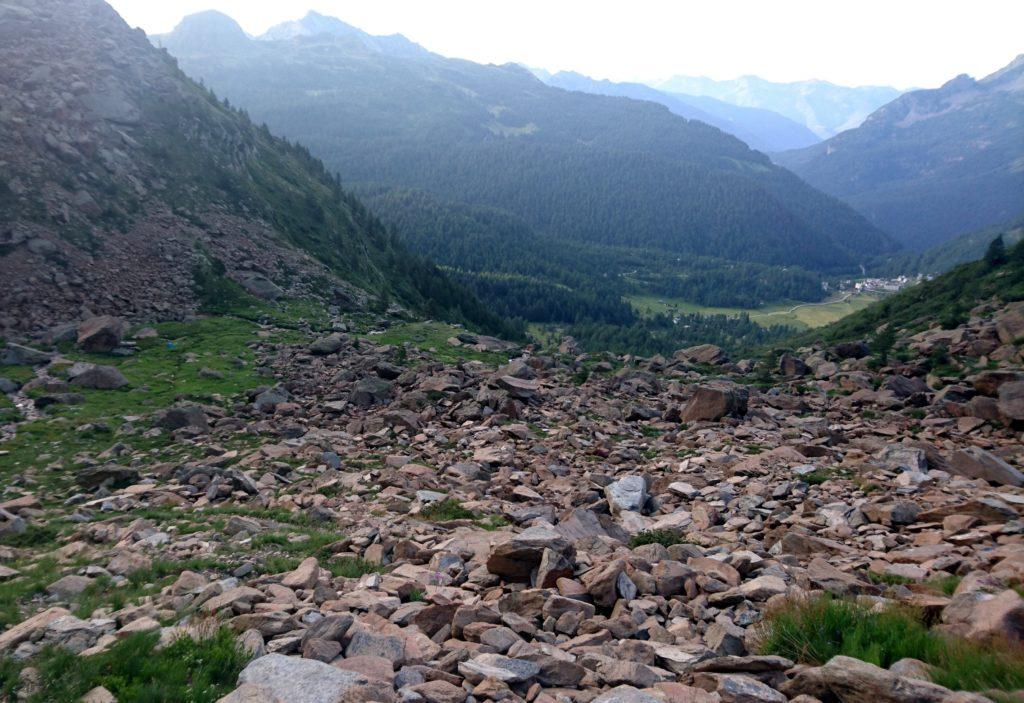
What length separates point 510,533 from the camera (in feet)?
37.1

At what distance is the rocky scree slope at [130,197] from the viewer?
33.7 meters

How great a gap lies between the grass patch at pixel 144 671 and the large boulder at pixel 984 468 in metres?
15.6

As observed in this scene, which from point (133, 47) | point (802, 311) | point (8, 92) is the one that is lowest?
point (802, 311)

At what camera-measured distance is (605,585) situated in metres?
8.38

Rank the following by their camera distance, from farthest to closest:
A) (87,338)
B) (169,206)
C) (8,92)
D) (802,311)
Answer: (802,311) < (169,206) < (8,92) < (87,338)

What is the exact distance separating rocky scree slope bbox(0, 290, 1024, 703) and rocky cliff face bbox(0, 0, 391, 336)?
9355 millimetres

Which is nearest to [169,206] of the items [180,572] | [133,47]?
[133,47]

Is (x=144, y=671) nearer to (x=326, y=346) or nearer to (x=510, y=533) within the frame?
(x=510, y=533)

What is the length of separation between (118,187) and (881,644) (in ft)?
163

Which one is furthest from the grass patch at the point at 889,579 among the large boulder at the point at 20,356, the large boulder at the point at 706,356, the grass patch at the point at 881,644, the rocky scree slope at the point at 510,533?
the large boulder at the point at 706,356

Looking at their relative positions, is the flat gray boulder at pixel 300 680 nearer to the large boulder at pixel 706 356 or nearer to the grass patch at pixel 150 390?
the grass patch at pixel 150 390

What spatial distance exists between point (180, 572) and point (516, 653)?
584 centimetres

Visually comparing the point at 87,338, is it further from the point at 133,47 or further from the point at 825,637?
the point at 133,47

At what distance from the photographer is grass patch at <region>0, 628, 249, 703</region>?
5659mm
